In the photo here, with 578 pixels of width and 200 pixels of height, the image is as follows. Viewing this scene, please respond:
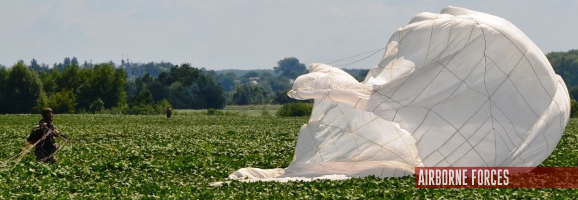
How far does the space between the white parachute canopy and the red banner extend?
0.46ft

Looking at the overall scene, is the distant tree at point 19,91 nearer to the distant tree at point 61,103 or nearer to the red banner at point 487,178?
the distant tree at point 61,103

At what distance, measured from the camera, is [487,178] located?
1884 cm

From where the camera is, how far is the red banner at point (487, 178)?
1825 centimetres

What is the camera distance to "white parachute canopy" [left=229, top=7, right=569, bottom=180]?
19.2m

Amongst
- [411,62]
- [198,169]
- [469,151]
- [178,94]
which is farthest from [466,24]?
[178,94]

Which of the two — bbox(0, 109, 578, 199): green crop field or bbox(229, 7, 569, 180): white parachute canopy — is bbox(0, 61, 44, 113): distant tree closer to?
bbox(0, 109, 578, 199): green crop field

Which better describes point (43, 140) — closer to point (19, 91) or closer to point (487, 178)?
point (487, 178)

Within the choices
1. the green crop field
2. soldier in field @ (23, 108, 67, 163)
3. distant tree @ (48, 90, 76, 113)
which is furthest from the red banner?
distant tree @ (48, 90, 76, 113)

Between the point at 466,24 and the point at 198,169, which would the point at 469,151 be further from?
the point at 198,169

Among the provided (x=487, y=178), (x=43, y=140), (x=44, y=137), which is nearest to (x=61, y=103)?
(x=43, y=140)

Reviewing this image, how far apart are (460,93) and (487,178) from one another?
1.73 metres

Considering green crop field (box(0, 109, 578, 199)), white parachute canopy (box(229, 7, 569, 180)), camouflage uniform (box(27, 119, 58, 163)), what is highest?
white parachute canopy (box(229, 7, 569, 180))

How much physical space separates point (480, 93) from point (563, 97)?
6.98ft

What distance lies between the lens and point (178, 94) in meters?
154
